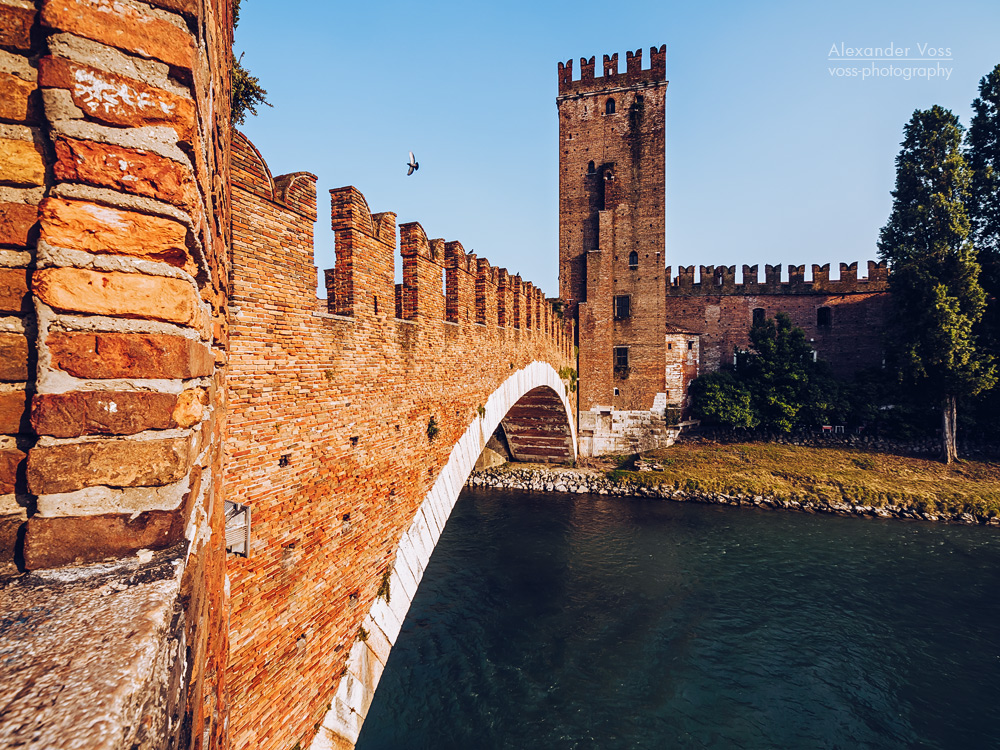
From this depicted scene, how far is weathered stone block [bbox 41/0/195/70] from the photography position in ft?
4.02

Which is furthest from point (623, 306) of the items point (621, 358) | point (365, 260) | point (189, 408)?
point (189, 408)

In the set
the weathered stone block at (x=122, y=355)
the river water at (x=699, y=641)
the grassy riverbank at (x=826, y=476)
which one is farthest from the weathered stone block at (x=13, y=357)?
the grassy riverbank at (x=826, y=476)

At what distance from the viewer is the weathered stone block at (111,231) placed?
1190 mm

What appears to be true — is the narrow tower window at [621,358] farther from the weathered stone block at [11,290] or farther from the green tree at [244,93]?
the weathered stone block at [11,290]

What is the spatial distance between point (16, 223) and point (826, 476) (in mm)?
23289

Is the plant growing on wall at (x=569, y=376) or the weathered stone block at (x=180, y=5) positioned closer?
the weathered stone block at (x=180, y=5)

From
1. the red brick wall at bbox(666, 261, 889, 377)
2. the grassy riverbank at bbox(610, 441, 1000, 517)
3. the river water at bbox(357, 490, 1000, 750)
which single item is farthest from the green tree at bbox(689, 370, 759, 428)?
the river water at bbox(357, 490, 1000, 750)

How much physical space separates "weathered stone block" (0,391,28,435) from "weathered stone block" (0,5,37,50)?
92 centimetres

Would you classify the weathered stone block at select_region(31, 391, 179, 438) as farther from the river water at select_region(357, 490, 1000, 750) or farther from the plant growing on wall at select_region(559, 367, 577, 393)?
the plant growing on wall at select_region(559, 367, 577, 393)

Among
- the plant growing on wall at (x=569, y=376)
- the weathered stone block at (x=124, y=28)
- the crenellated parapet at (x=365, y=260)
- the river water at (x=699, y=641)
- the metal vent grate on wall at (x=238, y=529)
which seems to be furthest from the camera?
the plant growing on wall at (x=569, y=376)

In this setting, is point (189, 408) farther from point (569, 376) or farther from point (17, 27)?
point (569, 376)

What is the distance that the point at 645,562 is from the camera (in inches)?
540

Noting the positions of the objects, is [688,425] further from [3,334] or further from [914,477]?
[3,334]

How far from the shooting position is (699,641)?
398 inches
